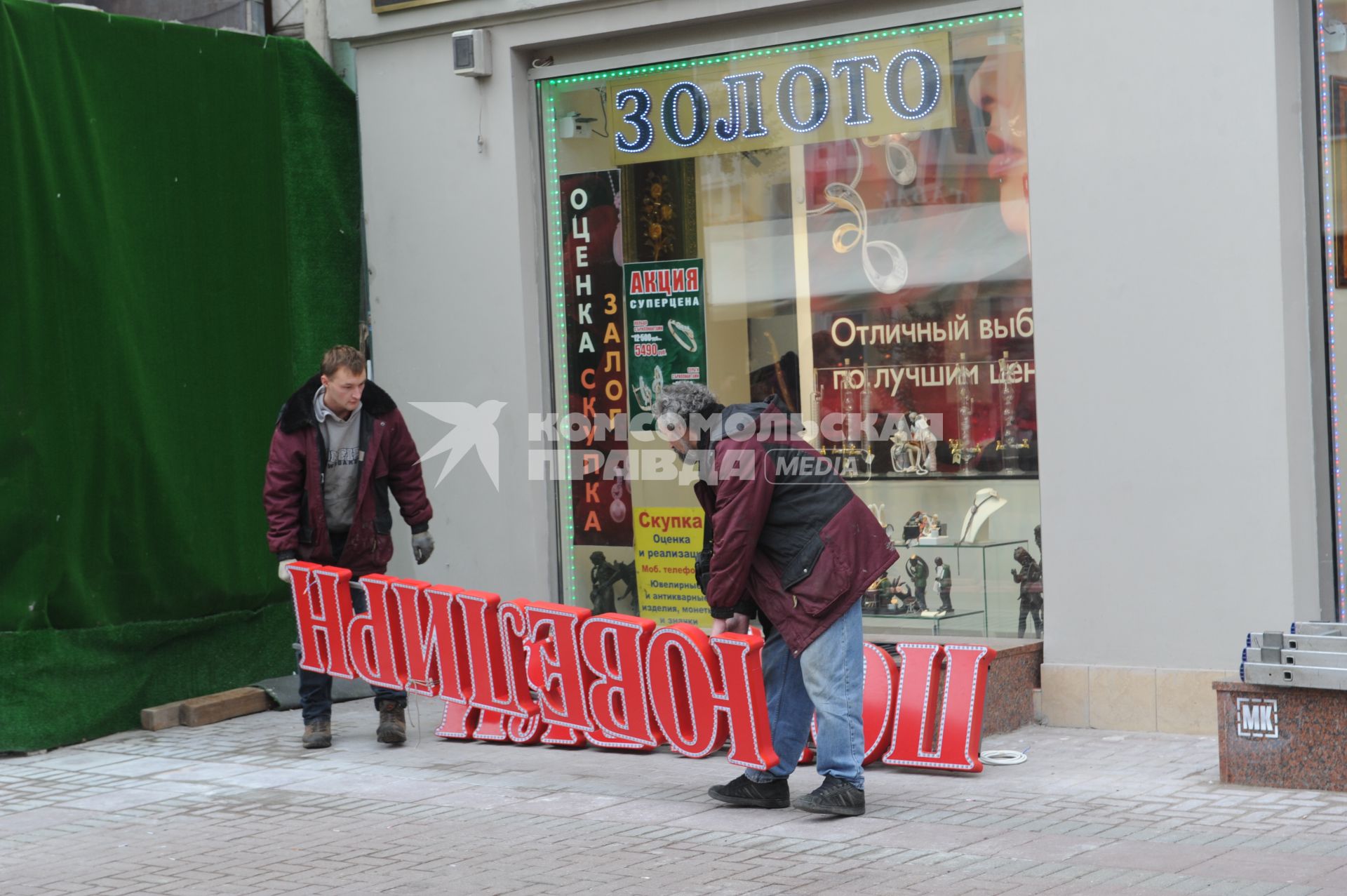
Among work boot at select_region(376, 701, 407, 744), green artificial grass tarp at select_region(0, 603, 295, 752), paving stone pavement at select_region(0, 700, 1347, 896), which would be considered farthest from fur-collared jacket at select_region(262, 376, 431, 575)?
green artificial grass tarp at select_region(0, 603, 295, 752)

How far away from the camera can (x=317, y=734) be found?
8.56m

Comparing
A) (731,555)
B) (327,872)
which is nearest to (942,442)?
(731,555)

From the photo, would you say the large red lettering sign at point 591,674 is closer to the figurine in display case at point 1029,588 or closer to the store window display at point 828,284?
the figurine in display case at point 1029,588

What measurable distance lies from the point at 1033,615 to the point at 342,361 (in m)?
3.75

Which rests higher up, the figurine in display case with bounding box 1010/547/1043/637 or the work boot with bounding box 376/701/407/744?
the figurine in display case with bounding box 1010/547/1043/637

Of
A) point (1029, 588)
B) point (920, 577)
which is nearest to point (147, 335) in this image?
point (920, 577)

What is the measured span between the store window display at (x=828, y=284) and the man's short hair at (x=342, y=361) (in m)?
1.96

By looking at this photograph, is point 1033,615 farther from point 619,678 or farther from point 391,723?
point 391,723

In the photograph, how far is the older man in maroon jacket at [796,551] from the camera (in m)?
6.60

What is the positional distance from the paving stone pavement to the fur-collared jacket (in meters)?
1.03

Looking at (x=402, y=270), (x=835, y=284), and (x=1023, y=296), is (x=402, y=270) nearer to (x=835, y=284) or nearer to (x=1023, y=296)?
(x=835, y=284)

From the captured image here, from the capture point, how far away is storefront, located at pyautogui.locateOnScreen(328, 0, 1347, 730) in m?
7.82

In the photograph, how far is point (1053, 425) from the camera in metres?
8.33

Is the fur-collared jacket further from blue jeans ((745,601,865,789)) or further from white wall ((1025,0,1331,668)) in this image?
white wall ((1025,0,1331,668))
